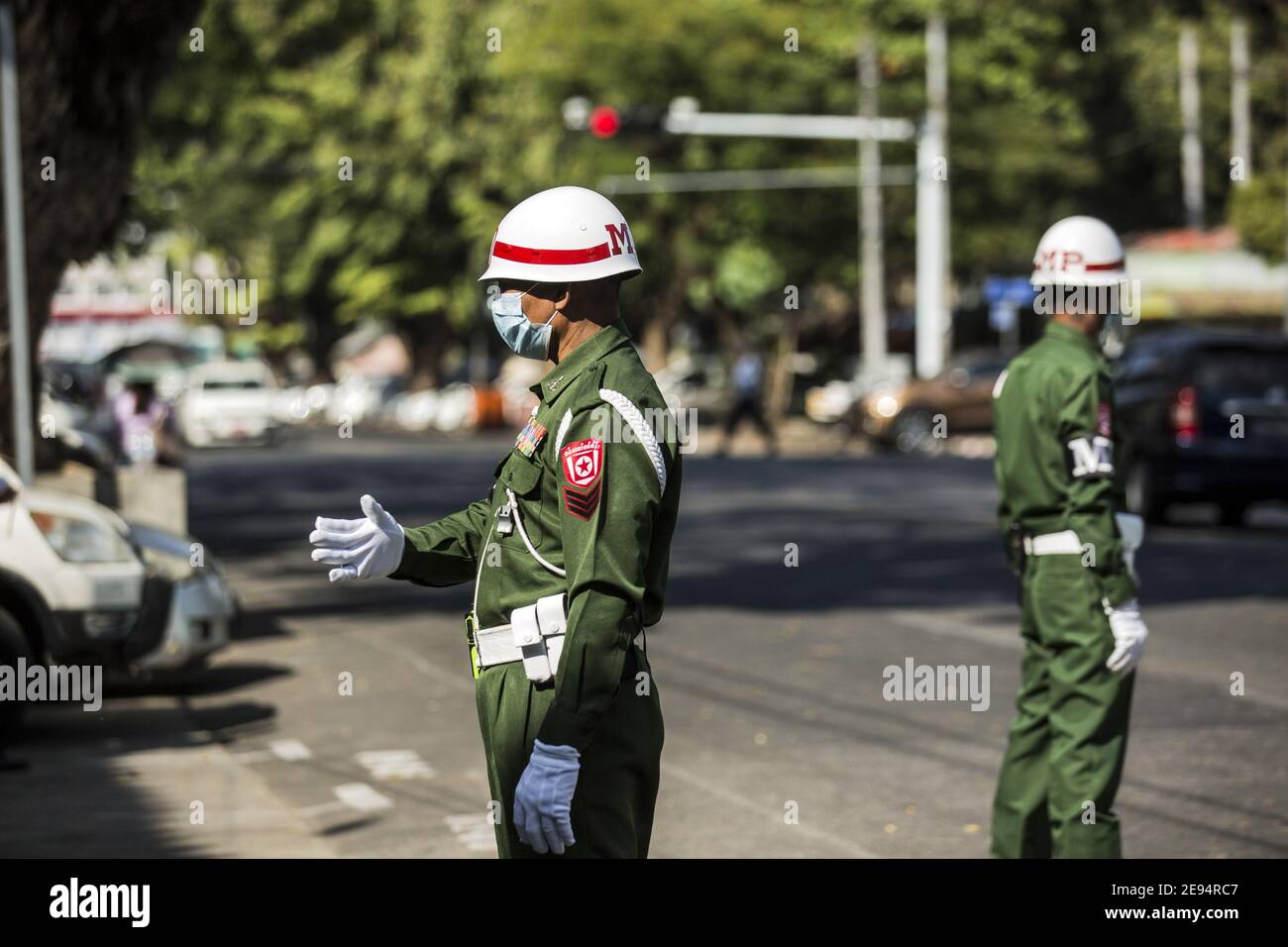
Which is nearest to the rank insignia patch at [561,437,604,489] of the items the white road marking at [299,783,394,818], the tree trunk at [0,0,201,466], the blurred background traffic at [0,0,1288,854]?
the blurred background traffic at [0,0,1288,854]

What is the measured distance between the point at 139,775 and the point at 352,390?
63978 millimetres

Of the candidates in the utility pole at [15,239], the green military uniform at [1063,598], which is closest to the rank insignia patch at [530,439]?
the green military uniform at [1063,598]

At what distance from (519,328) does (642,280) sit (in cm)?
4756

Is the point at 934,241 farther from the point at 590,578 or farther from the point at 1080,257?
the point at 590,578

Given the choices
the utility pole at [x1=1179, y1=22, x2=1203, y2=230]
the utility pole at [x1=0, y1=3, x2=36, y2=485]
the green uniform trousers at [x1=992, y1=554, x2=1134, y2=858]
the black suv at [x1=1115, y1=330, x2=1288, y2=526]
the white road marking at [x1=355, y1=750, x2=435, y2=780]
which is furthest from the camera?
the utility pole at [x1=1179, y1=22, x2=1203, y2=230]

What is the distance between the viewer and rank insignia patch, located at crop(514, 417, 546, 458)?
3965 millimetres

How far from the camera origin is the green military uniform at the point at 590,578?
378 centimetres

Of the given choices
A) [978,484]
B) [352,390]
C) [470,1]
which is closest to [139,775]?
[978,484]

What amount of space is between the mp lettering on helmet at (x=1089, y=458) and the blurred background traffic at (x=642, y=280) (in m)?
1.67

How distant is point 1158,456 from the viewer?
19328 mm

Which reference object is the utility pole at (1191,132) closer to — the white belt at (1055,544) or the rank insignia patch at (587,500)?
the white belt at (1055,544)

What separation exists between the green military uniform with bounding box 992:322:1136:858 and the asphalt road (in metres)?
1.02

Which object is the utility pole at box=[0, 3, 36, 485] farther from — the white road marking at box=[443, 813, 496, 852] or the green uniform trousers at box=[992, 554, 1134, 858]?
the green uniform trousers at box=[992, 554, 1134, 858]
